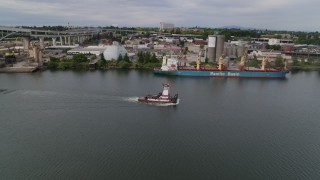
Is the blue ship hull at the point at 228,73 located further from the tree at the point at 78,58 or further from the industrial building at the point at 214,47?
the tree at the point at 78,58

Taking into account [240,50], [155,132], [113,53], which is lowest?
[155,132]

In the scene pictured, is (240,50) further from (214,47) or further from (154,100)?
(154,100)

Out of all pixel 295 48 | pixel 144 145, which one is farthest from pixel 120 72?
pixel 295 48

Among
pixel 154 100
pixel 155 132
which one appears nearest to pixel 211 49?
pixel 154 100

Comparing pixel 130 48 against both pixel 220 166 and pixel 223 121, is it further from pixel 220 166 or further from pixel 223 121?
pixel 220 166

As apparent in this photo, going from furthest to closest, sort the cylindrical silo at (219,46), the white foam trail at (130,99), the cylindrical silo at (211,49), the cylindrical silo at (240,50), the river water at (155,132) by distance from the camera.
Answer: the cylindrical silo at (240,50)
the cylindrical silo at (219,46)
the cylindrical silo at (211,49)
the white foam trail at (130,99)
the river water at (155,132)

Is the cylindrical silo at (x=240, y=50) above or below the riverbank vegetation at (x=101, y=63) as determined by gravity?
above

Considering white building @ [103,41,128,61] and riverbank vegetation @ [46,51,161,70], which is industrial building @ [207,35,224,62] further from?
white building @ [103,41,128,61]

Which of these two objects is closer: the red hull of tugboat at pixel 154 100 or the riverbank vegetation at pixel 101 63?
the red hull of tugboat at pixel 154 100

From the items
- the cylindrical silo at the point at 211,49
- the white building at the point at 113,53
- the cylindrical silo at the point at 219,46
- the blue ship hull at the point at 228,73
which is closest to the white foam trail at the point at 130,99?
the blue ship hull at the point at 228,73

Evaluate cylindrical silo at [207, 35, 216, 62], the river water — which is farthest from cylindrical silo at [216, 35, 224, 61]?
the river water

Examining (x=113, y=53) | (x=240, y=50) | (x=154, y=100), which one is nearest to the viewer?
(x=154, y=100)
